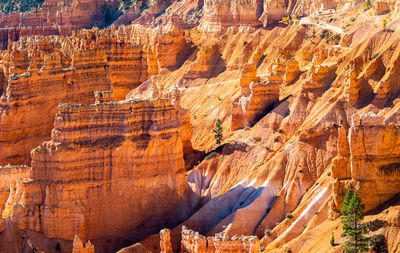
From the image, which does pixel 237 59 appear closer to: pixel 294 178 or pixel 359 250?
pixel 294 178

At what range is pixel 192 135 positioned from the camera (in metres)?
95.1

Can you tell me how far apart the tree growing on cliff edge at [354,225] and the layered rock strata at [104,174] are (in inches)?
885

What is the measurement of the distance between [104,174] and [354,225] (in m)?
25.3

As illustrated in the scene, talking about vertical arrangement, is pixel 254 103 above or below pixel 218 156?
above

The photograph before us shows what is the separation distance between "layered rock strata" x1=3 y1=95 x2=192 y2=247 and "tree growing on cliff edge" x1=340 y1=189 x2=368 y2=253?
22.5 m

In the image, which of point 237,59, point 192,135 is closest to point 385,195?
point 192,135

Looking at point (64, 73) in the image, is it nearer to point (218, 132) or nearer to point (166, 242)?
point (218, 132)

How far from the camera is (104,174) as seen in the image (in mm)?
74625

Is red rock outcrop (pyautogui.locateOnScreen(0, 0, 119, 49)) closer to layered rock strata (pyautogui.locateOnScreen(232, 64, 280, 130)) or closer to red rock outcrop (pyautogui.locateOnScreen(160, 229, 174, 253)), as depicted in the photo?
layered rock strata (pyautogui.locateOnScreen(232, 64, 280, 130))

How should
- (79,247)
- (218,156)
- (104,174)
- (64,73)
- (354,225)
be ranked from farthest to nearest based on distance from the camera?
(64,73) < (218,156) < (104,174) < (79,247) < (354,225)

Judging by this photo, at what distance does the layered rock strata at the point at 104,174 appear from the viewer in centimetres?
7256

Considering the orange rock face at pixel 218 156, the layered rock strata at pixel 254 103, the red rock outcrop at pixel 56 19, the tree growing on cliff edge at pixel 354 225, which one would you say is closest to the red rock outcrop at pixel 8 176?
the orange rock face at pixel 218 156

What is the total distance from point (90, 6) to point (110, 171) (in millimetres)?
107203

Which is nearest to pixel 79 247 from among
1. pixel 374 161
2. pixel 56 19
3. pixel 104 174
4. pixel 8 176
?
pixel 104 174
